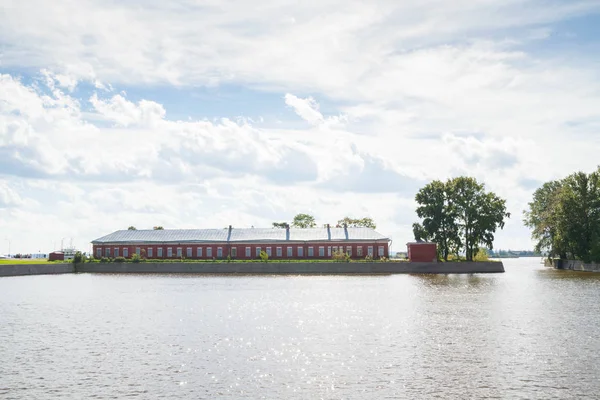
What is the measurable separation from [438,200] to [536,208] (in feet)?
126

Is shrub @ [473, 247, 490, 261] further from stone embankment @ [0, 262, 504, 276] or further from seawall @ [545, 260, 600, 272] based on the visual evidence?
seawall @ [545, 260, 600, 272]

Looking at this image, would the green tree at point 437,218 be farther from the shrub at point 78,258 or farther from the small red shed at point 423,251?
the shrub at point 78,258

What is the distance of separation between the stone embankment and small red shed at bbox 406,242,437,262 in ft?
10.4

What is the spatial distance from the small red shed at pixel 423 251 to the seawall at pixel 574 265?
80.9ft

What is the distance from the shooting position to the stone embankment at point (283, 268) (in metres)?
99.5

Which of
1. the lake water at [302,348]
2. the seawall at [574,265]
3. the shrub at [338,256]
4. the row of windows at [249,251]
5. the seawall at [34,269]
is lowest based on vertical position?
the lake water at [302,348]

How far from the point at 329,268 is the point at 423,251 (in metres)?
15.5

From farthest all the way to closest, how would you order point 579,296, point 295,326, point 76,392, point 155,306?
1. point 579,296
2. point 155,306
3. point 295,326
4. point 76,392

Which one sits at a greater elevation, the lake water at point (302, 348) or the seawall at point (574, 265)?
the seawall at point (574, 265)

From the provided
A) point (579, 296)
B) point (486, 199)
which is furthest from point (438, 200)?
point (579, 296)

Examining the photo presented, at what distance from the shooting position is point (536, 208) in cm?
13575

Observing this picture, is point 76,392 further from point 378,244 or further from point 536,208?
point 536,208

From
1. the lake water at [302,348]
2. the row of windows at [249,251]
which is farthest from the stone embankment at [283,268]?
the lake water at [302,348]

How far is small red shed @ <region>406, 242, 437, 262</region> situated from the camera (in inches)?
4055
